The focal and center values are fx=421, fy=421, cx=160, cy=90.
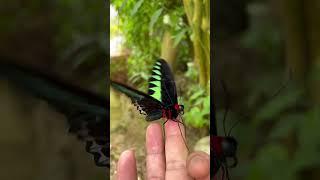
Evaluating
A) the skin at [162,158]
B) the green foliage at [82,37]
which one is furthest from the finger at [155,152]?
the green foliage at [82,37]

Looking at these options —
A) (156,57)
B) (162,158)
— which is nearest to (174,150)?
(162,158)

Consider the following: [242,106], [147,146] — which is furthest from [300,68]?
[147,146]

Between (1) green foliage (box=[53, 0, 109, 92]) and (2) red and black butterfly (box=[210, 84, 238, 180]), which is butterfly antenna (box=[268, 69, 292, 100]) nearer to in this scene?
(2) red and black butterfly (box=[210, 84, 238, 180])

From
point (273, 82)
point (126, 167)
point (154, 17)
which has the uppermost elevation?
point (154, 17)

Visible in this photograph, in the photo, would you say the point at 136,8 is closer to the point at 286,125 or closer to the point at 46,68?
the point at 46,68

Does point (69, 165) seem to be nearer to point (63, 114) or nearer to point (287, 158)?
point (63, 114)

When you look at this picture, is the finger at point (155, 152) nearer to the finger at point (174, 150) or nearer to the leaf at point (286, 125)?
the finger at point (174, 150)
